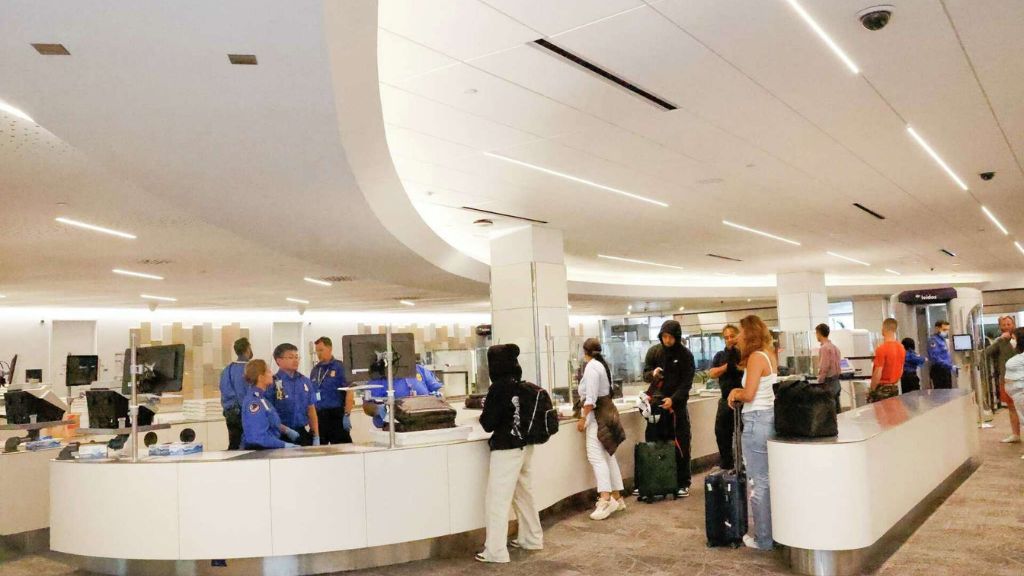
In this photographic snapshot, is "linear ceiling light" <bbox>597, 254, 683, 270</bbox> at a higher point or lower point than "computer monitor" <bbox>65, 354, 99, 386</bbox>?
higher

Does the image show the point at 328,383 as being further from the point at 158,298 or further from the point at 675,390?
the point at 158,298

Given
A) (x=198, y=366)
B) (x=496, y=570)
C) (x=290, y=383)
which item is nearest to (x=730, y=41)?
(x=496, y=570)

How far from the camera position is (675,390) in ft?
24.5

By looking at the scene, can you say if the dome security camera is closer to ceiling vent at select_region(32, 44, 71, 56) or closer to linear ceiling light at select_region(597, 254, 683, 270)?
ceiling vent at select_region(32, 44, 71, 56)

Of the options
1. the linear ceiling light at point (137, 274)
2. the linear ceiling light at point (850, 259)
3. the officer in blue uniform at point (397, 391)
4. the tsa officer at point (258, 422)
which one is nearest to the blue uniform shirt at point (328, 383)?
the officer in blue uniform at point (397, 391)

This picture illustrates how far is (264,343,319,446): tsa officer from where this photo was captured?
6.66 metres

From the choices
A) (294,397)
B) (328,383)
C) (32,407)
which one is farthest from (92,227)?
(294,397)

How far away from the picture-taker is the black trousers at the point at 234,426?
6992 millimetres

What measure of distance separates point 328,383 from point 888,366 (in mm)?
6103

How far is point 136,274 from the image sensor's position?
43.9 feet

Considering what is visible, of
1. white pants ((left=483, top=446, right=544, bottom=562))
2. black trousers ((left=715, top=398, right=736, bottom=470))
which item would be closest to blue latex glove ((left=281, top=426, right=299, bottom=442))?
white pants ((left=483, top=446, right=544, bottom=562))

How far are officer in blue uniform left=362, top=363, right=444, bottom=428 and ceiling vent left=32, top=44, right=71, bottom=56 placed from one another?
307 centimetres

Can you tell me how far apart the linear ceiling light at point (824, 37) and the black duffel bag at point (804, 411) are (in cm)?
221

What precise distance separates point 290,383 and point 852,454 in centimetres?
440
